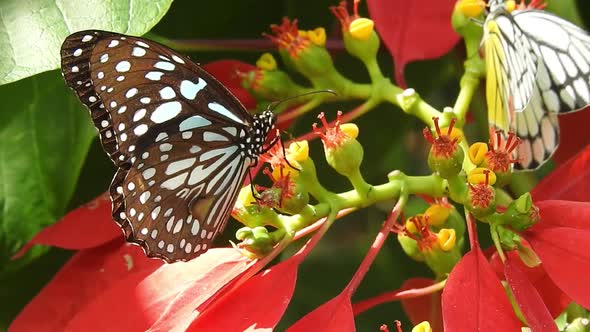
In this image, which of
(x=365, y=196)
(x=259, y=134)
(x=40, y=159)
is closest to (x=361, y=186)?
(x=365, y=196)

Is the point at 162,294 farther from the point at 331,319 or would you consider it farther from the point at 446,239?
the point at 446,239

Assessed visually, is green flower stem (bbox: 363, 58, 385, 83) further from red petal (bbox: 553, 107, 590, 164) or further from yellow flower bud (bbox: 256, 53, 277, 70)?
red petal (bbox: 553, 107, 590, 164)

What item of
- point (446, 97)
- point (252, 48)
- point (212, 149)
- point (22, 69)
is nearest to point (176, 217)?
point (212, 149)

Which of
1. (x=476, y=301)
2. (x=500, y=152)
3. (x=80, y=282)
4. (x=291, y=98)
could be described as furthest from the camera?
(x=291, y=98)

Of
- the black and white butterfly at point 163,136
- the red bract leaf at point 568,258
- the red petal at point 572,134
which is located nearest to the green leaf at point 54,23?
the black and white butterfly at point 163,136

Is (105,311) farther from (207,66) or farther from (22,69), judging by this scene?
(207,66)

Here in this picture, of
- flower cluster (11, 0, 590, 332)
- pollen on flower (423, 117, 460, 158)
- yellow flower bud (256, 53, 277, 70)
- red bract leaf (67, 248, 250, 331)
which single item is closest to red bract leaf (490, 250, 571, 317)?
flower cluster (11, 0, 590, 332)

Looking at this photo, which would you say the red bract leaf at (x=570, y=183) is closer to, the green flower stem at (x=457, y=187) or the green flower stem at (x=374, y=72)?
the green flower stem at (x=457, y=187)
